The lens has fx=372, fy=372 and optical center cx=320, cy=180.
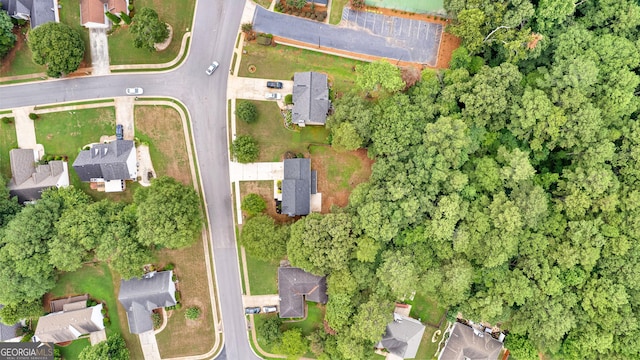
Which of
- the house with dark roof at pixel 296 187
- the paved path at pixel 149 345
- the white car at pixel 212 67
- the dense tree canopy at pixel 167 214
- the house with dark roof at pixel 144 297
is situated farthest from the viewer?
the paved path at pixel 149 345

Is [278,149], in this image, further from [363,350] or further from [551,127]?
[551,127]

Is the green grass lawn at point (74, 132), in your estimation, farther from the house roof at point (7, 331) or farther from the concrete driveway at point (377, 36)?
the concrete driveway at point (377, 36)

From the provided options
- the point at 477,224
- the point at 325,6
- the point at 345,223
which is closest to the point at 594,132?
the point at 477,224

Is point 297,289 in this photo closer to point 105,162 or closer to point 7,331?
point 105,162

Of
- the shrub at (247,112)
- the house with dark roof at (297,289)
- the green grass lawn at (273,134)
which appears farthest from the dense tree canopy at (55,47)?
the house with dark roof at (297,289)

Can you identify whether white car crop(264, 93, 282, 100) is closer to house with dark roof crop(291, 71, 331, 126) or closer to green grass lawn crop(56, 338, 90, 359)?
house with dark roof crop(291, 71, 331, 126)

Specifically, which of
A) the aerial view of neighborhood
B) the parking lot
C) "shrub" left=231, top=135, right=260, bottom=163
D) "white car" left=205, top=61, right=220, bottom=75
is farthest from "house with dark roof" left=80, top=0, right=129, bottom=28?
the parking lot
